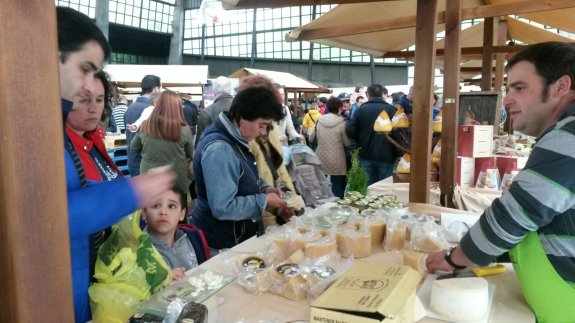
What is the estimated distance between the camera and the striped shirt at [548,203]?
128cm

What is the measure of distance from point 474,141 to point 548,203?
81.9 inches

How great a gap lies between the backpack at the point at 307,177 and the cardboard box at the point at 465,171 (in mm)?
1009

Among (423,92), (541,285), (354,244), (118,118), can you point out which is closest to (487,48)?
(423,92)

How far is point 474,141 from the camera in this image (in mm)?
3254

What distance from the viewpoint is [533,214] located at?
51.8 inches

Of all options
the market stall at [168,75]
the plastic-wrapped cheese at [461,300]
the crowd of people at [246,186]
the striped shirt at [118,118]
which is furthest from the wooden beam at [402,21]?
the market stall at [168,75]

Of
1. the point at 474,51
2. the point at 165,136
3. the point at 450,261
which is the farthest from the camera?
the point at 474,51

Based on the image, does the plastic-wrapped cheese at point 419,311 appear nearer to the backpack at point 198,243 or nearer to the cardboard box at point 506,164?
the backpack at point 198,243

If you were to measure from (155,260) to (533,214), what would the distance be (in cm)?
121

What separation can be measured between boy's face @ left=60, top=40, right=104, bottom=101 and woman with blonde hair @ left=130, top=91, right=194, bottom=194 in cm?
304

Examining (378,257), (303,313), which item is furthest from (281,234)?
(303,313)

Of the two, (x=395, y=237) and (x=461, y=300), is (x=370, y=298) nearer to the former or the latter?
(x=461, y=300)

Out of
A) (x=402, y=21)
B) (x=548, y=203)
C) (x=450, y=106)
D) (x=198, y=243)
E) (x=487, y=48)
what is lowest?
(x=198, y=243)

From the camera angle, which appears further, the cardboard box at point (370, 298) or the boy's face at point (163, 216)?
the boy's face at point (163, 216)
